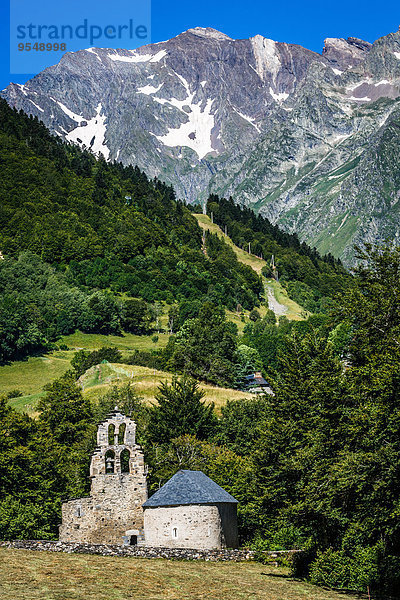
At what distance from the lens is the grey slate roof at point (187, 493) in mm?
33656

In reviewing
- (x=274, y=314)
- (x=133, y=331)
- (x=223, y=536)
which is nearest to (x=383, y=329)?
(x=223, y=536)

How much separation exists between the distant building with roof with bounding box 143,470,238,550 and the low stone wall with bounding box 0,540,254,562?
2000mm

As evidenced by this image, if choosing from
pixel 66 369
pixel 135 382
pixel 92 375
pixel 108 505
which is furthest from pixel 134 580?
pixel 66 369

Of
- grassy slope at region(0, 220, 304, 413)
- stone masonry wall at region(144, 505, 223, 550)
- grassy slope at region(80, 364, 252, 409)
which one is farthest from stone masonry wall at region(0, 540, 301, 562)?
grassy slope at region(0, 220, 304, 413)

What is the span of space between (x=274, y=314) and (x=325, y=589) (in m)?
157

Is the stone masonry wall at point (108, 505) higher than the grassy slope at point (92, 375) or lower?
lower

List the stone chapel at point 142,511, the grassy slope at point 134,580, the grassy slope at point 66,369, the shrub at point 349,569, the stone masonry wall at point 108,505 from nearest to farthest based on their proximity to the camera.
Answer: the grassy slope at point 134,580
the shrub at point 349,569
the stone chapel at point 142,511
the stone masonry wall at point 108,505
the grassy slope at point 66,369

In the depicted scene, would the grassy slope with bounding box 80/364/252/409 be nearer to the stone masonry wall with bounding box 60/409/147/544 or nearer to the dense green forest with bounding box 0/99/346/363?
the dense green forest with bounding box 0/99/346/363

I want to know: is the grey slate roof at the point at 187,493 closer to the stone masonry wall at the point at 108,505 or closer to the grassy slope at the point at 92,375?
the stone masonry wall at the point at 108,505

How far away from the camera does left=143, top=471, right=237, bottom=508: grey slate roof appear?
110ft

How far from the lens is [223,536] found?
3466cm

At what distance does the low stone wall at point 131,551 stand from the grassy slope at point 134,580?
0.85 metres

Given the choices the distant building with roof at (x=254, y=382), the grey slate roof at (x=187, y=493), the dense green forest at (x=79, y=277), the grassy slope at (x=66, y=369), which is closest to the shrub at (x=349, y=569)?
the grey slate roof at (x=187, y=493)

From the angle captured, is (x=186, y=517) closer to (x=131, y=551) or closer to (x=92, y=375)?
(x=131, y=551)
